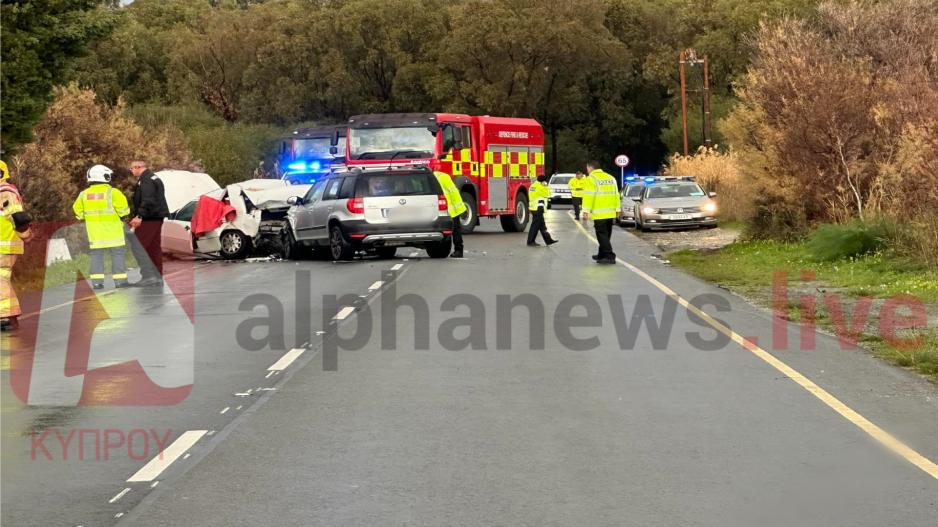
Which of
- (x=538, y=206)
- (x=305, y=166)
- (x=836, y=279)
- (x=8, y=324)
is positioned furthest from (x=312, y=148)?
(x=8, y=324)

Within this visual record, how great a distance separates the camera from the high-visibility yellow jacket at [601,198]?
25.4 metres

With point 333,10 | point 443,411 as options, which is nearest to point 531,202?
point 443,411

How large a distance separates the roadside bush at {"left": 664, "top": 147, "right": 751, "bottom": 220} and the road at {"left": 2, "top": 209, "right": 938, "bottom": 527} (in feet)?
91.8

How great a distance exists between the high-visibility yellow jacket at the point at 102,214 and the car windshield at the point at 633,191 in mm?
23770

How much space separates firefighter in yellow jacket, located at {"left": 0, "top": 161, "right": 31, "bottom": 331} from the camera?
15117 millimetres

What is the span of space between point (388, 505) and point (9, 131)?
21.3 m

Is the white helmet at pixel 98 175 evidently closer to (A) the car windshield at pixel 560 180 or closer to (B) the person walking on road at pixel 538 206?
(B) the person walking on road at pixel 538 206

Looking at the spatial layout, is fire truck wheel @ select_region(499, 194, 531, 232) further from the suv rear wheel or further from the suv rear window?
the suv rear wheel

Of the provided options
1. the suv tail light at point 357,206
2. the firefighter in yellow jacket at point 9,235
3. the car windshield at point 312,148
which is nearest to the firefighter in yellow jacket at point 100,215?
the firefighter in yellow jacket at point 9,235

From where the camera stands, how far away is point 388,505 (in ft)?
23.3

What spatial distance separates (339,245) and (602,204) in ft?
17.6

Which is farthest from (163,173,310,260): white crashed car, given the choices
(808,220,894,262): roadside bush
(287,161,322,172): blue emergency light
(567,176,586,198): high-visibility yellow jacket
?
(808,220,894,262): roadside bush

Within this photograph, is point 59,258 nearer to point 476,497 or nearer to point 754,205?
point 754,205

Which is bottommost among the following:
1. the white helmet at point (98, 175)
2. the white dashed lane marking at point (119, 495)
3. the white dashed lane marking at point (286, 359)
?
the white dashed lane marking at point (286, 359)
